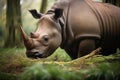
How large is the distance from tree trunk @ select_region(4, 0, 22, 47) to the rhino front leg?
45cm

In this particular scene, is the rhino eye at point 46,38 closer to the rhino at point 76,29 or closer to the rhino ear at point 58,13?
the rhino at point 76,29

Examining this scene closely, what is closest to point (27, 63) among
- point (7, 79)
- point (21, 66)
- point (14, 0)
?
point (21, 66)

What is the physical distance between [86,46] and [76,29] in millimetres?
149

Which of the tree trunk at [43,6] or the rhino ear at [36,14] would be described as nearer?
the rhino ear at [36,14]

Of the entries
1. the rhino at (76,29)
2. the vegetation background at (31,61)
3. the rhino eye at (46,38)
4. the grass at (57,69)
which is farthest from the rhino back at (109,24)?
the rhino eye at (46,38)

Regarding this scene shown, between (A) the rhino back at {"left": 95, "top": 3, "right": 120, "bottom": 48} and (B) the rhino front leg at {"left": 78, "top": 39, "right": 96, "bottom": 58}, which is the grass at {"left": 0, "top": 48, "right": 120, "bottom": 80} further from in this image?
(A) the rhino back at {"left": 95, "top": 3, "right": 120, "bottom": 48}

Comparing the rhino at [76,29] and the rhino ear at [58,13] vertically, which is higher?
the rhino ear at [58,13]

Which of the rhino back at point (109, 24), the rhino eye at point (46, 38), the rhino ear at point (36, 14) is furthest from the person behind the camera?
the rhino back at point (109, 24)

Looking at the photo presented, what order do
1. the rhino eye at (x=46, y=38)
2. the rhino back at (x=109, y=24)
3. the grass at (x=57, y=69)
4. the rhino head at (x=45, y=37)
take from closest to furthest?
the grass at (x=57, y=69)
the rhino head at (x=45, y=37)
the rhino eye at (x=46, y=38)
the rhino back at (x=109, y=24)

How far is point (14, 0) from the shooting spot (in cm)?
275

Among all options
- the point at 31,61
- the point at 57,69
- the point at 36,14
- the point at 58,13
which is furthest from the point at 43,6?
the point at 57,69

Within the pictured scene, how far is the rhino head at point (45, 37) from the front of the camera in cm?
232

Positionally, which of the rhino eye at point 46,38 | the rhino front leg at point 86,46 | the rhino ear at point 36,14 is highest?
the rhino ear at point 36,14

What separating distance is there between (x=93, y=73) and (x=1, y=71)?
572mm
